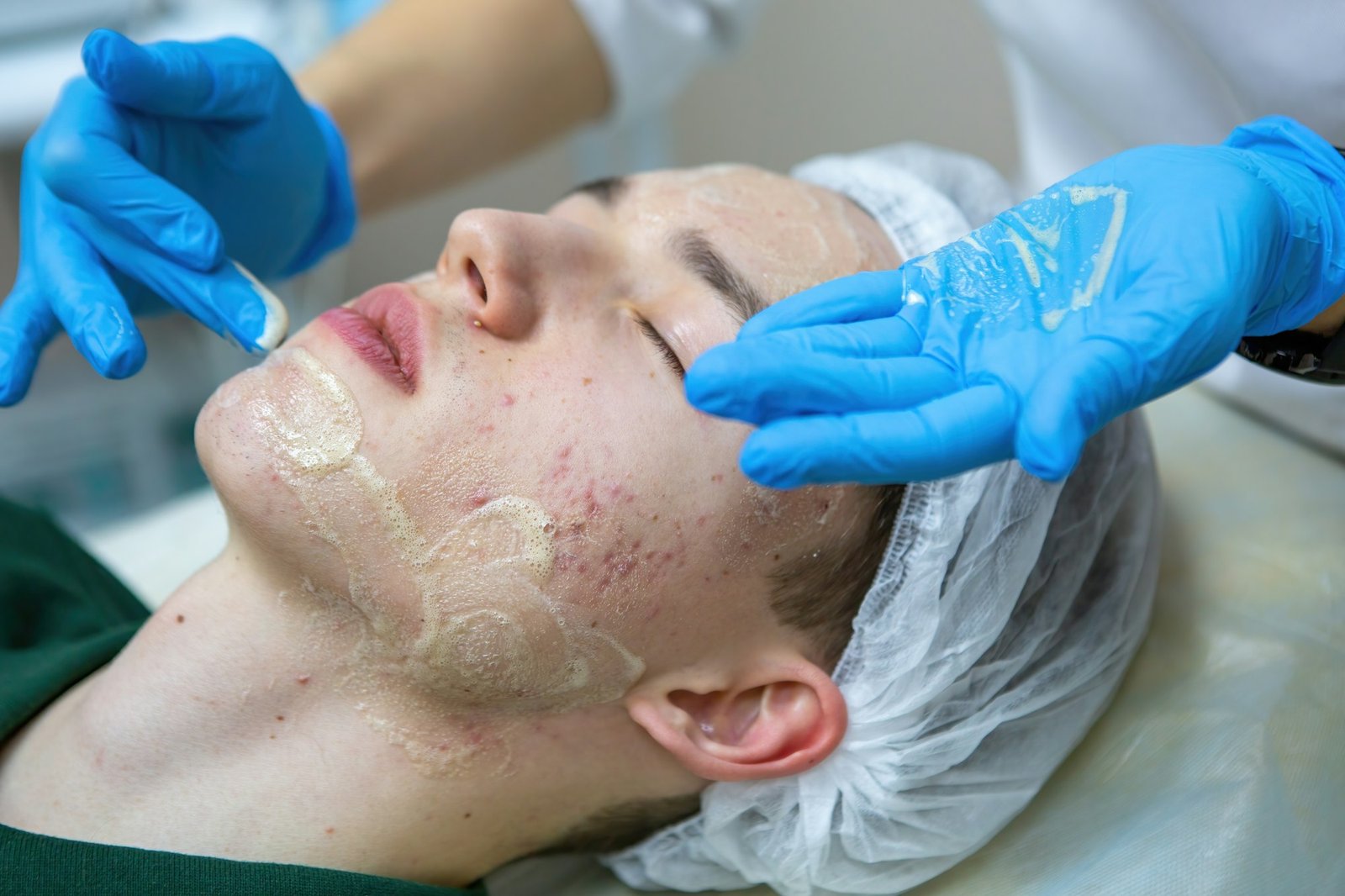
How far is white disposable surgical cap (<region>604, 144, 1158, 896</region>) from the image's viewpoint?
104 centimetres

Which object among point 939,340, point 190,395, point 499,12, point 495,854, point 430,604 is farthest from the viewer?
point 190,395

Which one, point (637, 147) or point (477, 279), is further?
point (637, 147)

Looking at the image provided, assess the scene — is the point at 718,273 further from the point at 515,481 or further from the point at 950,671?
the point at 950,671

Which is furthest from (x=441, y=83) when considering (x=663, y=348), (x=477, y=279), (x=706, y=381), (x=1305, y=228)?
(x=1305, y=228)

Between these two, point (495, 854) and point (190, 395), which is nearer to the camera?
point (495, 854)

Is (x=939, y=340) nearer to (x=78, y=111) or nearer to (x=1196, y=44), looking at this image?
(x=1196, y=44)

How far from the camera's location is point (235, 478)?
0.96 metres

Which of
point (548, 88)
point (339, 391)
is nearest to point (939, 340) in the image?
point (339, 391)

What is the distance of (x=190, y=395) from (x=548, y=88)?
1.62m

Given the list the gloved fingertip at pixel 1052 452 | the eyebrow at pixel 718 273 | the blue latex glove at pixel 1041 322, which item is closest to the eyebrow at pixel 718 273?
the eyebrow at pixel 718 273

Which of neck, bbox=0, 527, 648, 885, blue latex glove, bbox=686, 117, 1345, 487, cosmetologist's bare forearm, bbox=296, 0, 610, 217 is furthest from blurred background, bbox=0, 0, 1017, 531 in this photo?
blue latex glove, bbox=686, 117, 1345, 487

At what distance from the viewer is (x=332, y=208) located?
1.49 m

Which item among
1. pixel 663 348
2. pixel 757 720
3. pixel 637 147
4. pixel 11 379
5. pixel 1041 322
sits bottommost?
pixel 757 720

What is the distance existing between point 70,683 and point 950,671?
94cm
